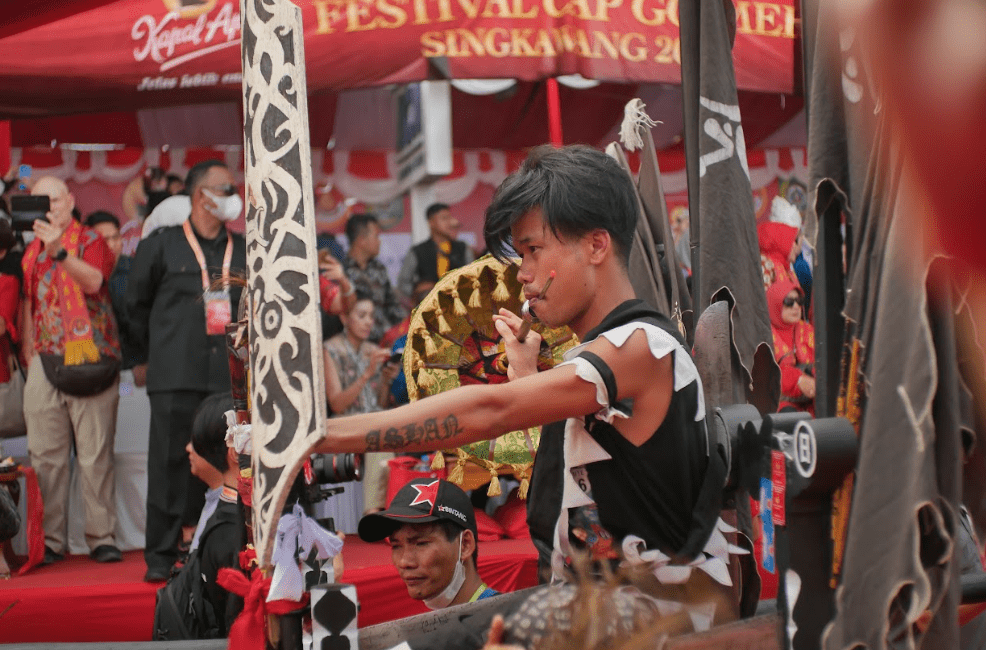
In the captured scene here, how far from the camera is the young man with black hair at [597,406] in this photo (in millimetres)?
1966

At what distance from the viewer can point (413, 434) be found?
1868 millimetres

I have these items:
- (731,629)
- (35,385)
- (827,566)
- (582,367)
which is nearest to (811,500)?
(827,566)

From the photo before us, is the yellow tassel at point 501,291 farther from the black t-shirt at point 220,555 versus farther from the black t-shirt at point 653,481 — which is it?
the black t-shirt at point 653,481

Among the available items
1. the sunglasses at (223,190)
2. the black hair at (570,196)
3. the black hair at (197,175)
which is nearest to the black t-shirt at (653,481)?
the black hair at (570,196)

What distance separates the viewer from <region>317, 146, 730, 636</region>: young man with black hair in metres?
1.97

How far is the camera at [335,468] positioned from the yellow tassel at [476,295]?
2.16 meters

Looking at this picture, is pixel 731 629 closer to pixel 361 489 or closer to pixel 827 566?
pixel 827 566

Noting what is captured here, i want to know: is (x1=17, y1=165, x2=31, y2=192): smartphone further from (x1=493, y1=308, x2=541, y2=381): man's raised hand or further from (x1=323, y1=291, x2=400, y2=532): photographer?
(x1=493, y1=308, x2=541, y2=381): man's raised hand

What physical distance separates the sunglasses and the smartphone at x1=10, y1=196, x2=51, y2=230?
87 cm

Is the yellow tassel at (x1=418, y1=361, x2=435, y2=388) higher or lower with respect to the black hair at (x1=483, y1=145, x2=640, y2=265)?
lower

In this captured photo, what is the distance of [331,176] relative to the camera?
837 cm

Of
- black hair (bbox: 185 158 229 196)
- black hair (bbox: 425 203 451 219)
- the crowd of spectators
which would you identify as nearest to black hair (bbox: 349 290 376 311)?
the crowd of spectators

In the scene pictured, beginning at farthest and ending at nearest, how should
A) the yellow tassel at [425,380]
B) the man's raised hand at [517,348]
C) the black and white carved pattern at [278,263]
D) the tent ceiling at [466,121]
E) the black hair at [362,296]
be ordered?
the tent ceiling at [466,121]
the black hair at [362,296]
the yellow tassel at [425,380]
the man's raised hand at [517,348]
the black and white carved pattern at [278,263]

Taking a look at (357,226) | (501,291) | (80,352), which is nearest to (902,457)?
(501,291)
